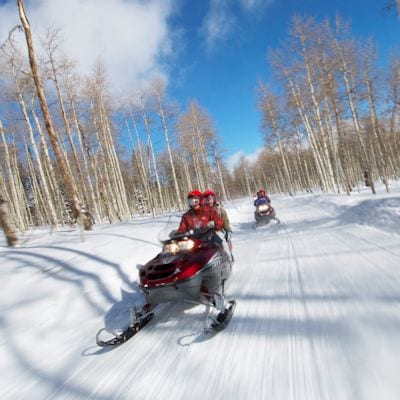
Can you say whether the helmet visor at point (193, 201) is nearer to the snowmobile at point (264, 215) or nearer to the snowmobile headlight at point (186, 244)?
the snowmobile headlight at point (186, 244)

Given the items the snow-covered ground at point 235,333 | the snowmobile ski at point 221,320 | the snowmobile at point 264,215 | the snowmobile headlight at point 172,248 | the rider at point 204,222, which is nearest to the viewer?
the snow-covered ground at point 235,333

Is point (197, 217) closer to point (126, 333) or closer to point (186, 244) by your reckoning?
point (186, 244)

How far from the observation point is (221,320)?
10.8 feet

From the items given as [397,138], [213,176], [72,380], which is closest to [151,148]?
[213,176]

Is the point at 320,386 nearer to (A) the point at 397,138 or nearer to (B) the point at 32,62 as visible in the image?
(B) the point at 32,62

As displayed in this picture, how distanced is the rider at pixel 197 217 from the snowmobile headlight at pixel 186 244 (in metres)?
0.74

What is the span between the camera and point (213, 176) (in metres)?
35.6

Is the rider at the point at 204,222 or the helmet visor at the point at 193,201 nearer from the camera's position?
the rider at the point at 204,222

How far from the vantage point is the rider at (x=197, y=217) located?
513cm

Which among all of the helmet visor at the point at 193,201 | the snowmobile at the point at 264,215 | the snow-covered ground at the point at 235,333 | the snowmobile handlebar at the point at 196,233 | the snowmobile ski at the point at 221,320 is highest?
the helmet visor at the point at 193,201

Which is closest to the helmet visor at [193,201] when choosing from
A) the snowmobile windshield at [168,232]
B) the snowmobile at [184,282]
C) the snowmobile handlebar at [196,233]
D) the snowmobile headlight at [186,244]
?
the snowmobile windshield at [168,232]

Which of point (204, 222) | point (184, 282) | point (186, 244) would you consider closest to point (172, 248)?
point (186, 244)

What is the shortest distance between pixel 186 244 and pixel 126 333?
4.51ft

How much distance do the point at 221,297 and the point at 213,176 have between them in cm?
3225
